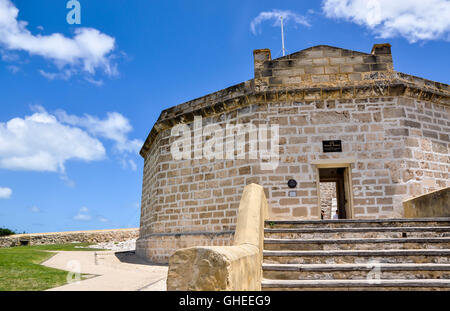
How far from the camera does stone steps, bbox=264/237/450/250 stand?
203 inches

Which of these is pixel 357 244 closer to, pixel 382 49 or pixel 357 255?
pixel 357 255

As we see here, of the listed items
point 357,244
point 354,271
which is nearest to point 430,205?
point 357,244

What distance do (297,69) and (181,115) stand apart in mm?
3467

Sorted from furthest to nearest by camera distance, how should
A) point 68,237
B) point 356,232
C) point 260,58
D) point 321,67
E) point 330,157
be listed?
point 68,237 → point 260,58 → point 321,67 → point 330,157 → point 356,232

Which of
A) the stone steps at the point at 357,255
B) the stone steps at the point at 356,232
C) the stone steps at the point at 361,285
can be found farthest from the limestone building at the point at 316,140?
the stone steps at the point at 361,285

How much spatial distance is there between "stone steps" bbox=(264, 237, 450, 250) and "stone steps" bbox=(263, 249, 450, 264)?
0.32 metres

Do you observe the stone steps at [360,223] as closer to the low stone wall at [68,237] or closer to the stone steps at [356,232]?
the stone steps at [356,232]

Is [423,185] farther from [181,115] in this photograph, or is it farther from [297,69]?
[181,115]

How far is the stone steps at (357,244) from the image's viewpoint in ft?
16.9

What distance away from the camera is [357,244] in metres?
5.27

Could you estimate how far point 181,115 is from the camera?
10.3 meters

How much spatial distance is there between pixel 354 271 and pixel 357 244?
2.96 ft

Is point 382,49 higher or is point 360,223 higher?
point 382,49
